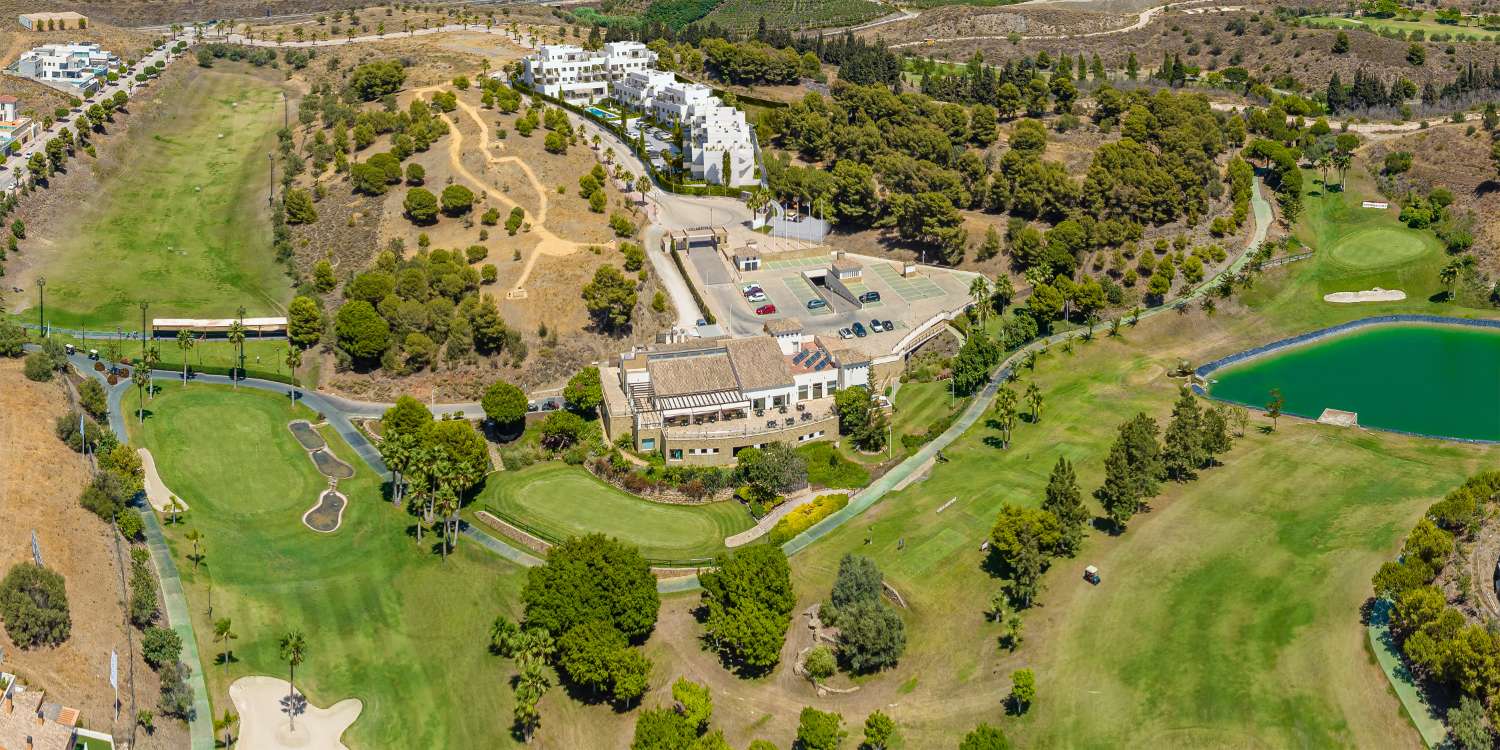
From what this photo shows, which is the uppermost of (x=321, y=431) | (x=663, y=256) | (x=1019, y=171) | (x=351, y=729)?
(x=1019, y=171)

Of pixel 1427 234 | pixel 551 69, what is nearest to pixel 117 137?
pixel 551 69

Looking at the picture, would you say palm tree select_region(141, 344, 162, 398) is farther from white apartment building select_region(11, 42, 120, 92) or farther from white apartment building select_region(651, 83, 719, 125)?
white apartment building select_region(11, 42, 120, 92)

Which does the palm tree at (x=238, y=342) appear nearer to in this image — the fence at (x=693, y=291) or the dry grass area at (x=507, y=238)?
the dry grass area at (x=507, y=238)

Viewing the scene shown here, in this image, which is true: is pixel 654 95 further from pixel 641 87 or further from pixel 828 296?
pixel 828 296

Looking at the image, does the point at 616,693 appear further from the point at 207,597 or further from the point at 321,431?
the point at 321,431

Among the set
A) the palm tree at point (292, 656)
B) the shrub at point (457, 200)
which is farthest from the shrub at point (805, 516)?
the shrub at point (457, 200)

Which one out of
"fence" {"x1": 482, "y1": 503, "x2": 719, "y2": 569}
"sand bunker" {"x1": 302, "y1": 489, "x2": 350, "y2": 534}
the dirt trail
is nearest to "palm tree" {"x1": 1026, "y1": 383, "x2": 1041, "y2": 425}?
"fence" {"x1": 482, "y1": 503, "x2": 719, "y2": 569}

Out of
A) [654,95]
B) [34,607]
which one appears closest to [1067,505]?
[34,607]
